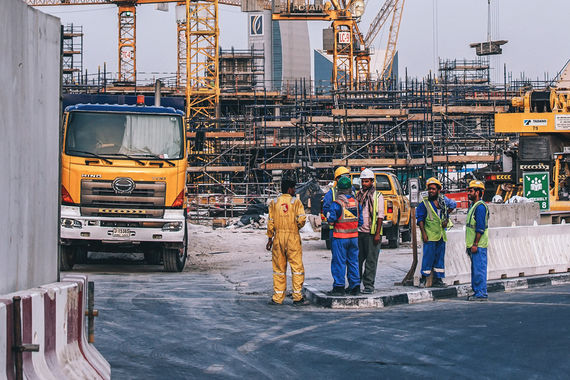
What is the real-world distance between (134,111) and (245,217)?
19873 mm

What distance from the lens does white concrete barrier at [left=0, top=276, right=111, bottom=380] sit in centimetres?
505

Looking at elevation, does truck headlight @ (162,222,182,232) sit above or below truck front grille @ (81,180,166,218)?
below

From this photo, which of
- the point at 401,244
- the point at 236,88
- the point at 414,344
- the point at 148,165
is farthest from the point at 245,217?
the point at 236,88

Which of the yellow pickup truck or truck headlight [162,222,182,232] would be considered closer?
truck headlight [162,222,182,232]

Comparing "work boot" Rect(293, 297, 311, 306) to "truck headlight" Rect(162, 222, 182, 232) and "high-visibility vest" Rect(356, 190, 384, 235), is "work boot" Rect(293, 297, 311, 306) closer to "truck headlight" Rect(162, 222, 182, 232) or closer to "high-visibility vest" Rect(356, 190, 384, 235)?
"high-visibility vest" Rect(356, 190, 384, 235)

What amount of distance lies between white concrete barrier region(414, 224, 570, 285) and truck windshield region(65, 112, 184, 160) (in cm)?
526

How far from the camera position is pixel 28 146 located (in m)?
5.66

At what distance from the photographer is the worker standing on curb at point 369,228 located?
43.4ft

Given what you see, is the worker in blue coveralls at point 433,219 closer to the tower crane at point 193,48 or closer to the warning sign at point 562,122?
the warning sign at point 562,122

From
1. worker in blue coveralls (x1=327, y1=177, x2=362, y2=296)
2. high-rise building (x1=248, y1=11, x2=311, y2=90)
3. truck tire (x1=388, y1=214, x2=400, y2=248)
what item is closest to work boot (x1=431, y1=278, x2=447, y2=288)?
worker in blue coveralls (x1=327, y1=177, x2=362, y2=296)

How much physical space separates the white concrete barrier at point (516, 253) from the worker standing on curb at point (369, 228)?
4.13 feet

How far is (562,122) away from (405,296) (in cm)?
2041

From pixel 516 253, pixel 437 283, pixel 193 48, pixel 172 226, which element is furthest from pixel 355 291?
pixel 193 48

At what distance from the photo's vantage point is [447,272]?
14.7 meters
